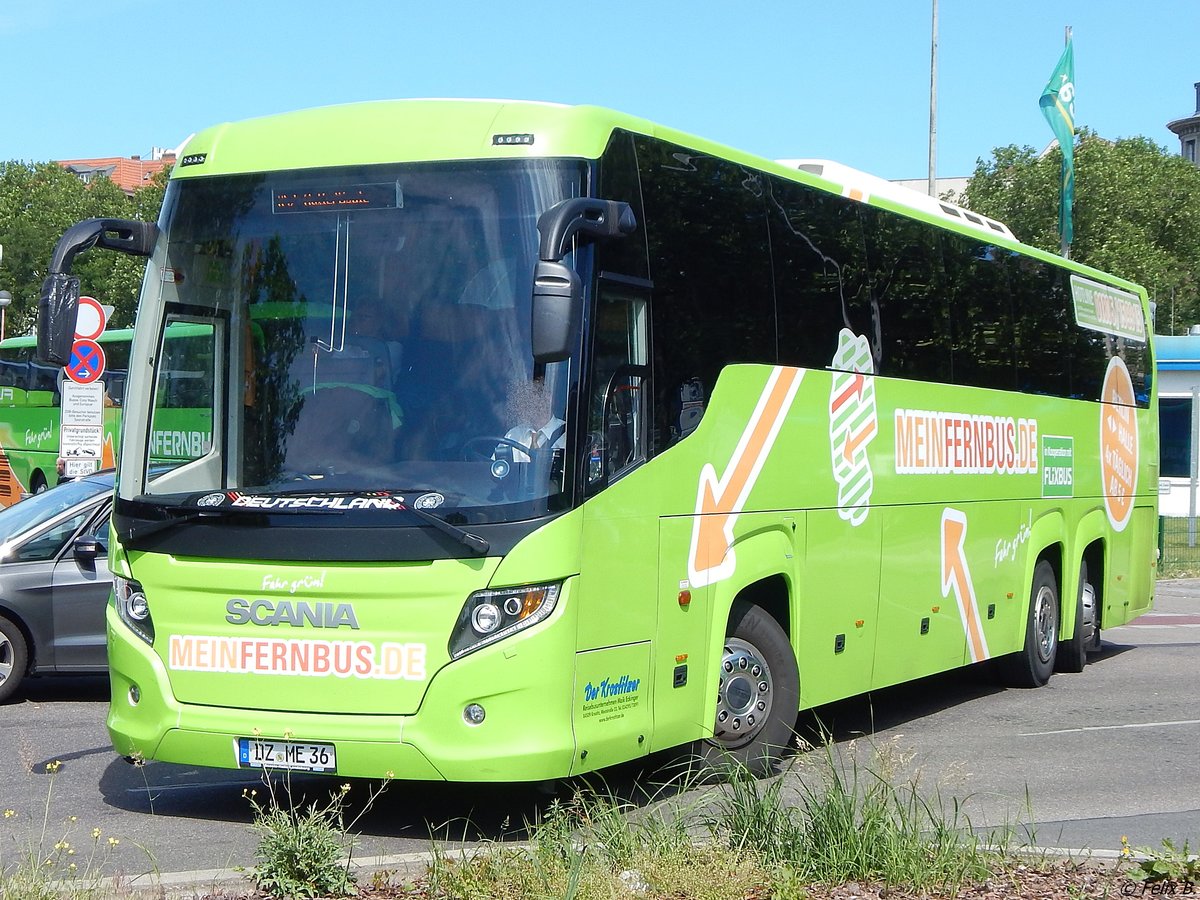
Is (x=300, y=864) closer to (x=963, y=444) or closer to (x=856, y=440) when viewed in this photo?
(x=856, y=440)

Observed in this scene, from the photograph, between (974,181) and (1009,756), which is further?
(974,181)

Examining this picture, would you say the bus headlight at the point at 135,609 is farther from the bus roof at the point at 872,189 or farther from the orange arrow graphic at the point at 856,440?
the bus roof at the point at 872,189

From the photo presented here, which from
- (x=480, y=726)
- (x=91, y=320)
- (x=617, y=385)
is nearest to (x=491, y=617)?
(x=480, y=726)

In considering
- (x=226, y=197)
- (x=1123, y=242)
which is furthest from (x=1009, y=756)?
(x=1123, y=242)

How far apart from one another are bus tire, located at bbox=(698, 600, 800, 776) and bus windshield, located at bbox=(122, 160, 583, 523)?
1.99m

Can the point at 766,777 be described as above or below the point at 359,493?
below

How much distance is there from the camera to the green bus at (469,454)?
22.5ft

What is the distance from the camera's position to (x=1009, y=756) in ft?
32.3

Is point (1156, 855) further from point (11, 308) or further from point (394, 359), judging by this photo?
point (11, 308)

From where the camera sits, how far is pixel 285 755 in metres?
7.00

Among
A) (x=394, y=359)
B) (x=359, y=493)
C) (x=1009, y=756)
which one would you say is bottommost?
(x=1009, y=756)

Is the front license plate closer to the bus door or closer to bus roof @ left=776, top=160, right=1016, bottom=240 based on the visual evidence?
the bus door

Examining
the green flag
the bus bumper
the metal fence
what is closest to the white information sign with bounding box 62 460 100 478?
the bus bumper

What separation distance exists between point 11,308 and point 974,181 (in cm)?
5205
